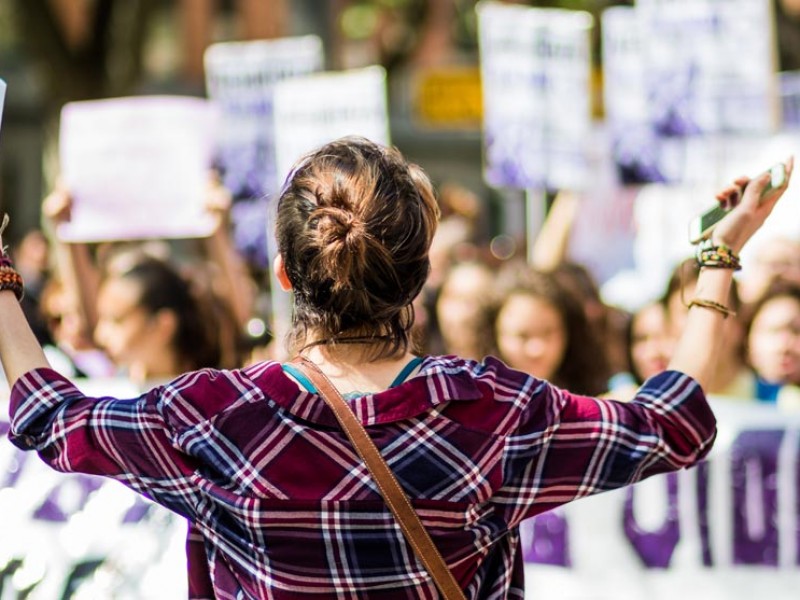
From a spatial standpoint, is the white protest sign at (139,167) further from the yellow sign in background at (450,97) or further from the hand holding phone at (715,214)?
the yellow sign in background at (450,97)

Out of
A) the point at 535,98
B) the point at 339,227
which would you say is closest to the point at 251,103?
the point at 535,98

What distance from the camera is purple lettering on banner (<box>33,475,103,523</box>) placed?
319 centimetres

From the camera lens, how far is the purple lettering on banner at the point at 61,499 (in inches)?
126

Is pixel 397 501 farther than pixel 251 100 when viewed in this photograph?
No

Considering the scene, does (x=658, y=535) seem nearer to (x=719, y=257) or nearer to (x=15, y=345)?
(x=719, y=257)

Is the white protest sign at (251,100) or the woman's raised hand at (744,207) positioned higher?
the woman's raised hand at (744,207)

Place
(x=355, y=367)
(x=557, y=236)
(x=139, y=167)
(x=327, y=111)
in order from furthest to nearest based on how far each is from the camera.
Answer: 1. (x=327, y=111)
2. (x=557, y=236)
3. (x=139, y=167)
4. (x=355, y=367)

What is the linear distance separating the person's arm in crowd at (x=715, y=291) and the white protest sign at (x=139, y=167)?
3.60 metres

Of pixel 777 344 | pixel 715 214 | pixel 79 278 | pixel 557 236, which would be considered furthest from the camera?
pixel 557 236

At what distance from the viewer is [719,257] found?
2.13 metres

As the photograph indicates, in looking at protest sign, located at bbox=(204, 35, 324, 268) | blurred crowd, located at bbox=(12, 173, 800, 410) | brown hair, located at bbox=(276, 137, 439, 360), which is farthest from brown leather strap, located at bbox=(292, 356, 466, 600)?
protest sign, located at bbox=(204, 35, 324, 268)

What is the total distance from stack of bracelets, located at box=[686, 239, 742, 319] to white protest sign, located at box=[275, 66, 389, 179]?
4861 mm

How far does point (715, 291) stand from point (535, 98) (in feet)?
17.9

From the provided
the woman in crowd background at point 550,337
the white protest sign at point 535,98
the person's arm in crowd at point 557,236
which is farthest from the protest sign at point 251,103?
the woman in crowd background at point 550,337
